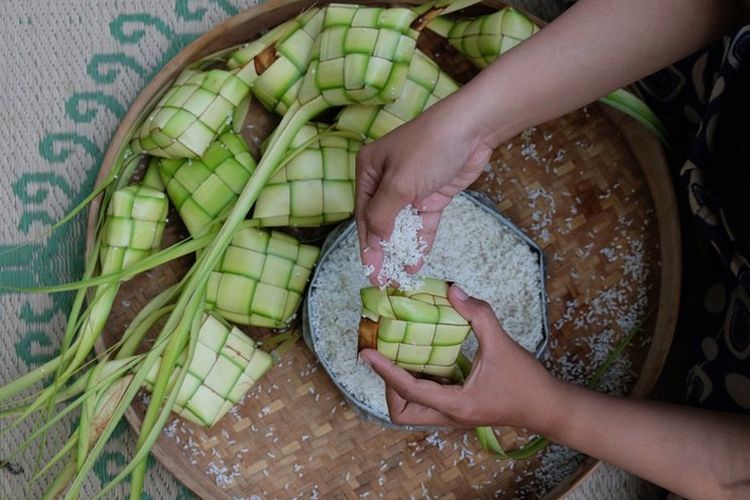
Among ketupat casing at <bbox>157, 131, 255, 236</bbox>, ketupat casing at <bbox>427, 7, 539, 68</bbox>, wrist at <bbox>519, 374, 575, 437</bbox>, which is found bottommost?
wrist at <bbox>519, 374, 575, 437</bbox>

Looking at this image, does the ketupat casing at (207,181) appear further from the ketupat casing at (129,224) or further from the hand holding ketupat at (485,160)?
the hand holding ketupat at (485,160)

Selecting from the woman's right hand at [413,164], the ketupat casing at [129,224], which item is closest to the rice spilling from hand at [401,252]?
the woman's right hand at [413,164]

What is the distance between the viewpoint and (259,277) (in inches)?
28.9

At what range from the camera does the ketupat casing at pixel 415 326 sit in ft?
2.11

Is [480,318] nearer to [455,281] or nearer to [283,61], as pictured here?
[455,281]

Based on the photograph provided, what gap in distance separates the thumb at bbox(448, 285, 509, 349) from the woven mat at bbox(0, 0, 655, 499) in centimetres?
34

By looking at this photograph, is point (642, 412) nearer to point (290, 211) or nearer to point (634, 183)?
point (634, 183)

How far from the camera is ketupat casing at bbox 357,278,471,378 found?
644 mm

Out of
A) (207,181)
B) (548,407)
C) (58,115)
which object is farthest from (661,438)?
(58,115)

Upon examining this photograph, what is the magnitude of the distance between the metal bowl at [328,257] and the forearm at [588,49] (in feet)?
0.40

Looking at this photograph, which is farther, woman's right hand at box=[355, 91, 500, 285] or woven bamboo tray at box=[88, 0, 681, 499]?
woven bamboo tray at box=[88, 0, 681, 499]

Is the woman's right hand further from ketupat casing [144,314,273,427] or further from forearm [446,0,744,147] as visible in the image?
ketupat casing [144,314,273,427]

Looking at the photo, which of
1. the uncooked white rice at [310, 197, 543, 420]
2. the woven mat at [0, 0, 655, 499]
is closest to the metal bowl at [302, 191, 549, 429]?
the uncooked white rice at [310, 197, 543, 420]

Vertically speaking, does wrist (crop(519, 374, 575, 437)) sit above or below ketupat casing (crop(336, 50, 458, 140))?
below
